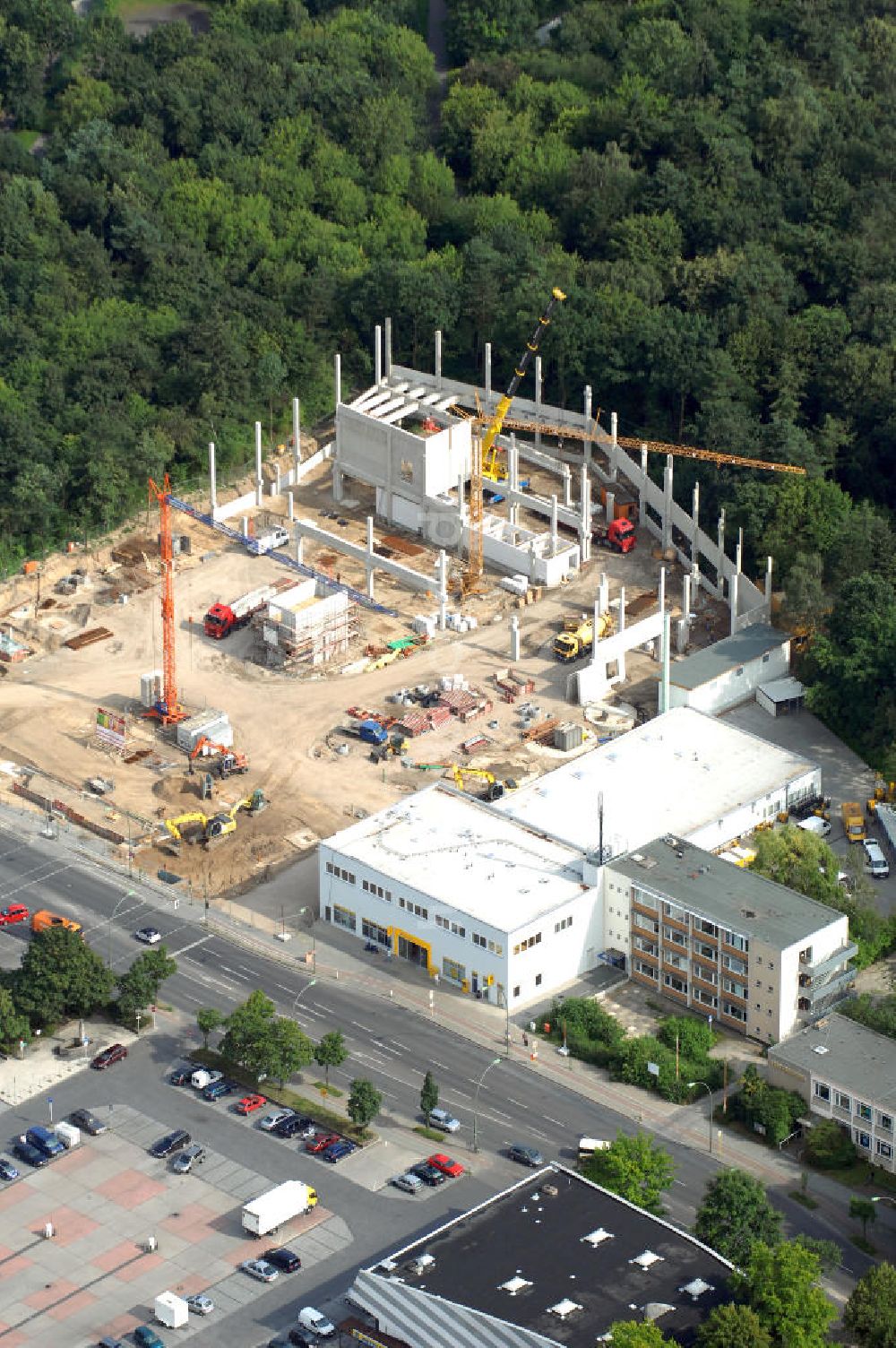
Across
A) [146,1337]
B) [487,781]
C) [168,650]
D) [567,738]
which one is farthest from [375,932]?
[146,1337]

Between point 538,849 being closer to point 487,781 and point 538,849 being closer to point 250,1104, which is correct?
point 487,781

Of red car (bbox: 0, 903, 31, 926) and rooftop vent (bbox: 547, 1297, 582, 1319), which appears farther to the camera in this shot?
red car (bbox: 0, 903, 31, 926)

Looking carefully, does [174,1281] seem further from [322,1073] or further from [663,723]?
[663,723]

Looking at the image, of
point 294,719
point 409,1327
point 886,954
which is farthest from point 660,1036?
point 294,719

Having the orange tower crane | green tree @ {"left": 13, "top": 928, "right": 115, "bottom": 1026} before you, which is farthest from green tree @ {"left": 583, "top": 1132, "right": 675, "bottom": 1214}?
the orange tower crane

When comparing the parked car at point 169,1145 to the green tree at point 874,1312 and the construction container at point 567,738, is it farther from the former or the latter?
the construction container at point 567,738

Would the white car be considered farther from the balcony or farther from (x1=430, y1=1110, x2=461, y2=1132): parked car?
the balcony
